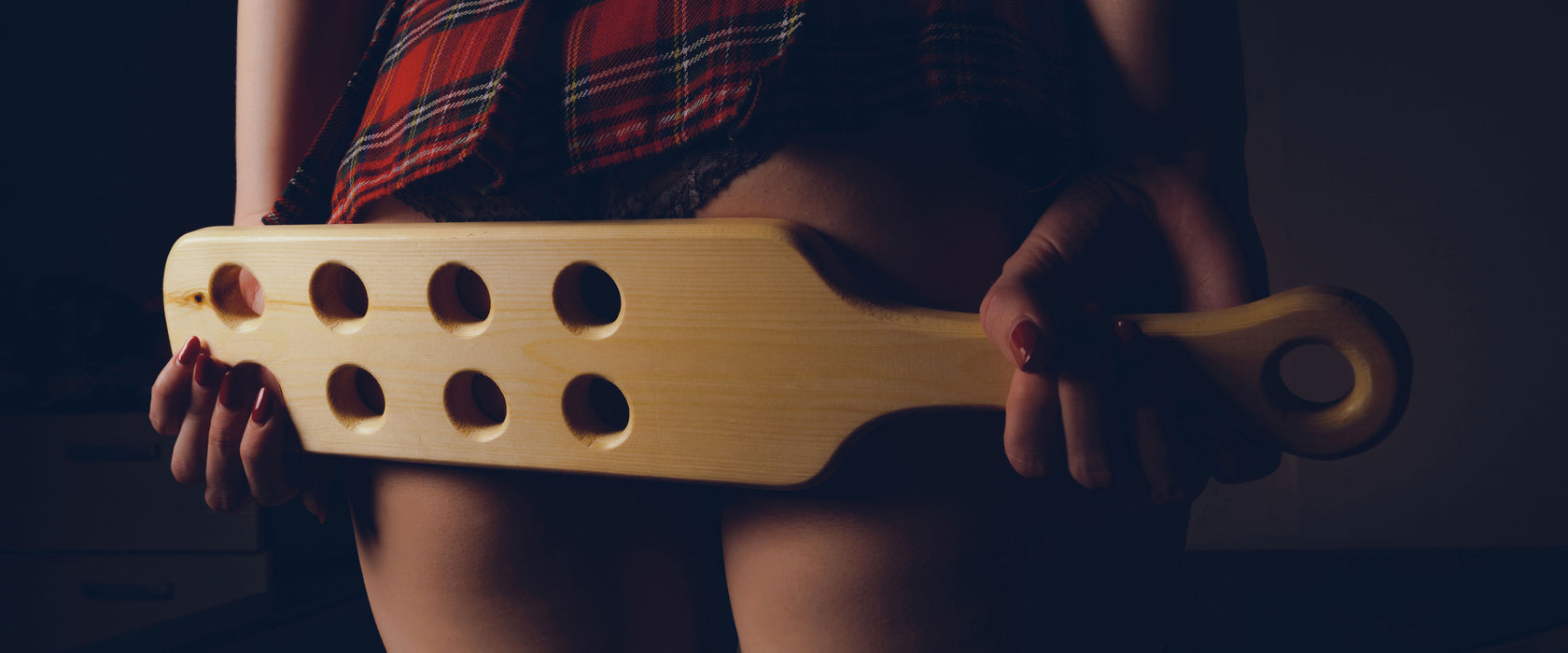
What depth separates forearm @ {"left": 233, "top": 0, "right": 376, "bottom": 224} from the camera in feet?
1.80

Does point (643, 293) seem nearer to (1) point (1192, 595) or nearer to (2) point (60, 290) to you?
(1) point (1192, 595)

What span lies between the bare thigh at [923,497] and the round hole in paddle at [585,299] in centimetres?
8

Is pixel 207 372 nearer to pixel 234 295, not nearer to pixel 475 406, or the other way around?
pixel 234 295

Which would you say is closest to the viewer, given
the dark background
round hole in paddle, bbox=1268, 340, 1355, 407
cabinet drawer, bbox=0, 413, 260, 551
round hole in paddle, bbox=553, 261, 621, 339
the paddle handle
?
the paddle handle

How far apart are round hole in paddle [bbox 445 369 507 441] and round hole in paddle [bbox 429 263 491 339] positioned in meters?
0.02

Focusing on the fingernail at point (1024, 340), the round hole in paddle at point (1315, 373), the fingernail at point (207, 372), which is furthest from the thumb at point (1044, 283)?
the round hole in paddle at point (1315, 373)

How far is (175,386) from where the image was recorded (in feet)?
1.60

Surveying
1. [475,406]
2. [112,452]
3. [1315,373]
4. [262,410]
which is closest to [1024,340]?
[475,406]

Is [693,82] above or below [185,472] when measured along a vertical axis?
above

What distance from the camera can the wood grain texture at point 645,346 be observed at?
32 centimetres

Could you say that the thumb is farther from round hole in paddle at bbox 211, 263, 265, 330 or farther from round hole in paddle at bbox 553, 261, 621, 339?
round hole in paddle at bbox 211, 263, 265, 330

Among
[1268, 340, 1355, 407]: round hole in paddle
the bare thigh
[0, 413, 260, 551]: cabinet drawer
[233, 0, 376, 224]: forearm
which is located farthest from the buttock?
[1268, 340, 1355, 407]: round hole in paddle

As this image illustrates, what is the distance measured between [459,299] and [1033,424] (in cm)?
31

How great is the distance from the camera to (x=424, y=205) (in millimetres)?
472
